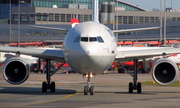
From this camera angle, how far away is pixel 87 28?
2127cm

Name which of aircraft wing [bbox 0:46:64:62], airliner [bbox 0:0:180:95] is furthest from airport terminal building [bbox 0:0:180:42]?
aircraft wing [bbox 0:46:64:62]

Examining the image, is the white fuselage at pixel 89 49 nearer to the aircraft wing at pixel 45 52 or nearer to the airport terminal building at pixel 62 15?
the aircraft wing at pixel 45 52

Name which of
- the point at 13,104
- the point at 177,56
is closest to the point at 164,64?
the point at 13,104

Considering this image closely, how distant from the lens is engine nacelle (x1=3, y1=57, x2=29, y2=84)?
22.6 metres

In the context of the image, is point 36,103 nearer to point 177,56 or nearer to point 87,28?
point 87,28

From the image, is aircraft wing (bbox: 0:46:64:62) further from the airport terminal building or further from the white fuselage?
the airport terminal building

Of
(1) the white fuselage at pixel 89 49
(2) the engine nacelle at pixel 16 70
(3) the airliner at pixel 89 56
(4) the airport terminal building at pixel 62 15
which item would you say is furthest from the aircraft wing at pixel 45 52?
(4) the airport terminal building at pixel 62 15

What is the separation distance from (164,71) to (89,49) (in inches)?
195

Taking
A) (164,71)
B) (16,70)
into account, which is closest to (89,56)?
(164,71)

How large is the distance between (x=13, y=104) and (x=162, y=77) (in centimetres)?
847

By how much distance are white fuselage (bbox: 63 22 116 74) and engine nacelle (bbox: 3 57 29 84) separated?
2811 mm

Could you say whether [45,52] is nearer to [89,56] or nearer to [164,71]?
[89,56]

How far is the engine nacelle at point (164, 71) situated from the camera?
2214 cm

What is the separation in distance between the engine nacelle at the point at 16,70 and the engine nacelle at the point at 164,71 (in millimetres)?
6817
